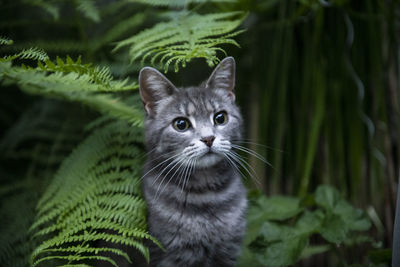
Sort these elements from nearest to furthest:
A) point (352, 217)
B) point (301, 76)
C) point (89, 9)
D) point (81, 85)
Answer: point (81, 85), point (352, 217), point (89, 9), point (301, 76)

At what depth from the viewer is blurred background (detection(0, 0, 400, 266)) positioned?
79.5 inches

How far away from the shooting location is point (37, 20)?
199 cm

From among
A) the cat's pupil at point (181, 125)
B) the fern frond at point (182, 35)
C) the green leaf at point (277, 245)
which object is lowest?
the green leaf at point (277, 245)

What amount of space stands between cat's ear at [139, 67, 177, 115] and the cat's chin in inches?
12.9

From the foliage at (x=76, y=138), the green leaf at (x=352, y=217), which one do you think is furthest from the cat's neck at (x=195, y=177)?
the green leaf at (x=352, y=217)

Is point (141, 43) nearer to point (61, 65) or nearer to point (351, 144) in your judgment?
point (61, 65)

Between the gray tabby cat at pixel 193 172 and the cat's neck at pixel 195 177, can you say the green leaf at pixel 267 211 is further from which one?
the cat's neck at pixel 195 177

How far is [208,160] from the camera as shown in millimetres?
1563

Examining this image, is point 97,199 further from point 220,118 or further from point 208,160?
point 220,118

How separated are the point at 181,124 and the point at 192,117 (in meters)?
0.06

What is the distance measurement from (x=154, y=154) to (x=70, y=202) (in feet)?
1.33

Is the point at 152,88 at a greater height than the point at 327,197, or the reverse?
the point at 152,88

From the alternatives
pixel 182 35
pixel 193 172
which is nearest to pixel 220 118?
pixel 193 172

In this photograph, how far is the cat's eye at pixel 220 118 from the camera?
5.53 feet
